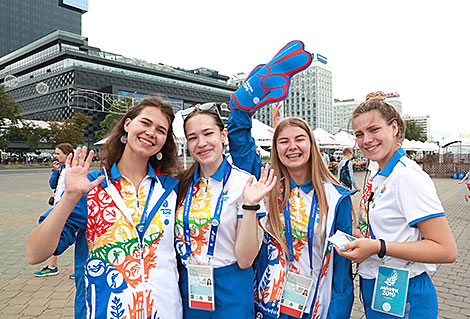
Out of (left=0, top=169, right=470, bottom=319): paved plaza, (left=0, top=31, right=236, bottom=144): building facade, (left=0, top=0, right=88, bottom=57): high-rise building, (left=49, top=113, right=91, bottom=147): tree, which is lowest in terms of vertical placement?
(left=0, top=169, right=470, bottom=319): paved plaza

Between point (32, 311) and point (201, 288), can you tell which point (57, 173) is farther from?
point (201, 288)

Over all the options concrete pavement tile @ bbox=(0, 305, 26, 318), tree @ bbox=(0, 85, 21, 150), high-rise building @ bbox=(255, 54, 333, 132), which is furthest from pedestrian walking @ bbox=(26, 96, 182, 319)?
high-rise building @ bbox=(255, 54, 333, 132)

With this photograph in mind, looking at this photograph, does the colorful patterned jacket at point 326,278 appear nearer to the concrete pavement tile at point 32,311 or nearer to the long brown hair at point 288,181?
the long brown hair at point 288,181

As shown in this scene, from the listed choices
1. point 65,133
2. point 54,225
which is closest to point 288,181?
point 54,225

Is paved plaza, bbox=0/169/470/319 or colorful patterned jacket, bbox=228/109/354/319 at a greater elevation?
colorful patterned jacket, bbox=228/109/354/319

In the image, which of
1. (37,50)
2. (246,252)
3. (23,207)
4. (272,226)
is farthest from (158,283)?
(37,50)

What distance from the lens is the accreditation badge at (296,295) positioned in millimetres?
→ 1887

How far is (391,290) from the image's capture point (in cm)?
174

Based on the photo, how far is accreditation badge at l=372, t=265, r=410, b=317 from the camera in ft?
5.61

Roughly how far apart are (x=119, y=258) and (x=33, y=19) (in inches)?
4601

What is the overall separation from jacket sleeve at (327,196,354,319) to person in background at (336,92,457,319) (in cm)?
10

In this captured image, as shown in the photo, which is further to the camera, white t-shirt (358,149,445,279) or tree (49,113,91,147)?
tree (49,113,91,147)

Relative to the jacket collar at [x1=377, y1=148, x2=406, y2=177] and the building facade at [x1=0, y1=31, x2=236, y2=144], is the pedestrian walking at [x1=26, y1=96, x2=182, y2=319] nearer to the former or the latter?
the jacket collar at [x1=377, y1=148, x2=406, y2=177]

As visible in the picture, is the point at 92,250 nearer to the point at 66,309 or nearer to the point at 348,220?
the point at 348,220
